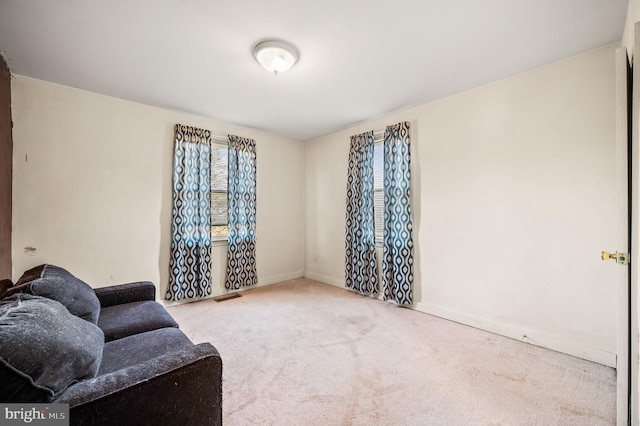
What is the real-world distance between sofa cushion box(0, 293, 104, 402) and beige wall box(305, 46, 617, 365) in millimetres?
3173

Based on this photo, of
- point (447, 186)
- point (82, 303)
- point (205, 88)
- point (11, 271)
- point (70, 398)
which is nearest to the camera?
point (70, 398)

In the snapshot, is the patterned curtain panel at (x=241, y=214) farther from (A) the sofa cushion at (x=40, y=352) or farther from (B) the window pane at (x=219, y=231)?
(A) the sofa cushion at (x=40, y=352)

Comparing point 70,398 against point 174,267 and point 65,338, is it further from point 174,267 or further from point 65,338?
point 174,267

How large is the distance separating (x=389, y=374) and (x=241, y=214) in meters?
3.02

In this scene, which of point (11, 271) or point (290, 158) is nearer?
point (11, 271)

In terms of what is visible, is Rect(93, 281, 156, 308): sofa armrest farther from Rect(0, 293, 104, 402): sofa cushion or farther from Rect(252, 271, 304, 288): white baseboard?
Rect(252, 271, 304, 288): white baseboard

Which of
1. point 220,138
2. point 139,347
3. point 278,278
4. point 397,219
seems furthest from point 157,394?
point 278,278

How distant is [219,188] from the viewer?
162 inches

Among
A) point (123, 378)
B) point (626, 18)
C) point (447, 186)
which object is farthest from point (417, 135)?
point (123, 378)

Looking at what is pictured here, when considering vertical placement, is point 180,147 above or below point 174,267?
above

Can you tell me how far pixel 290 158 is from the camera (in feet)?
→ 16.4

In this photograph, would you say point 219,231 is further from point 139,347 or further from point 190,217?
point 139,347

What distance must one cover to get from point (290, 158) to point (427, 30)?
3.25 m

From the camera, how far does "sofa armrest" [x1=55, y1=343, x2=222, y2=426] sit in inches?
39.4
